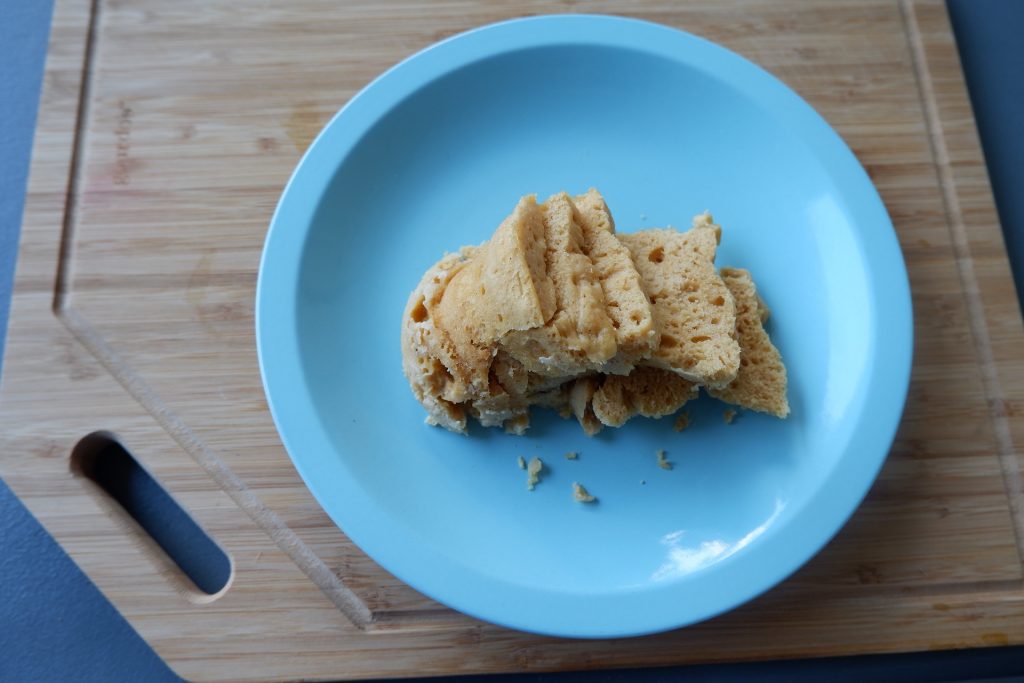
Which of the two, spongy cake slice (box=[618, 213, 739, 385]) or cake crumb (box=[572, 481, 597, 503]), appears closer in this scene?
spongy cake slice (box=[618, 213, 739, 385])

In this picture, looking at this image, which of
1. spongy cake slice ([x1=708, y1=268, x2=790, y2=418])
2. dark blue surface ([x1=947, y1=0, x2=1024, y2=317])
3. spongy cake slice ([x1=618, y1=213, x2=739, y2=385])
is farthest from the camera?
dark blue surface ([x1=947, y1=0, x2=1024, y2=317])

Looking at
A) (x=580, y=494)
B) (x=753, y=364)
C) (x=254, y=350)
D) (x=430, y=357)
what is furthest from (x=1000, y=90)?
(x=254, y=350)

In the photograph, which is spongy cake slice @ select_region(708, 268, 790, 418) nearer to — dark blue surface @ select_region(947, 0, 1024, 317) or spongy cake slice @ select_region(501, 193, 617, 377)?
spongy cake slice @ select_region(501, 193, 617, 377)

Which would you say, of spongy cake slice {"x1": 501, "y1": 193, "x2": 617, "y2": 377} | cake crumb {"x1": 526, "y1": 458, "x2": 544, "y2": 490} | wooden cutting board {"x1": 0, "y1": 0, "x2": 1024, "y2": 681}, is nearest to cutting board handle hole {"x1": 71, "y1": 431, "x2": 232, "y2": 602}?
wooden cutting board {"x1": 0, "y1": 0, "x2": 1024, "y2": 681}

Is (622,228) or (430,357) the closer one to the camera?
(430,357)

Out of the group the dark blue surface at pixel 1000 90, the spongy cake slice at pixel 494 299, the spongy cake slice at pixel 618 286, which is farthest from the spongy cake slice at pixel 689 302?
the dark blue surface at pixel 1000 90

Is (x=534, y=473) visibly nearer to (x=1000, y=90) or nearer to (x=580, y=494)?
(x=580, y=494)
